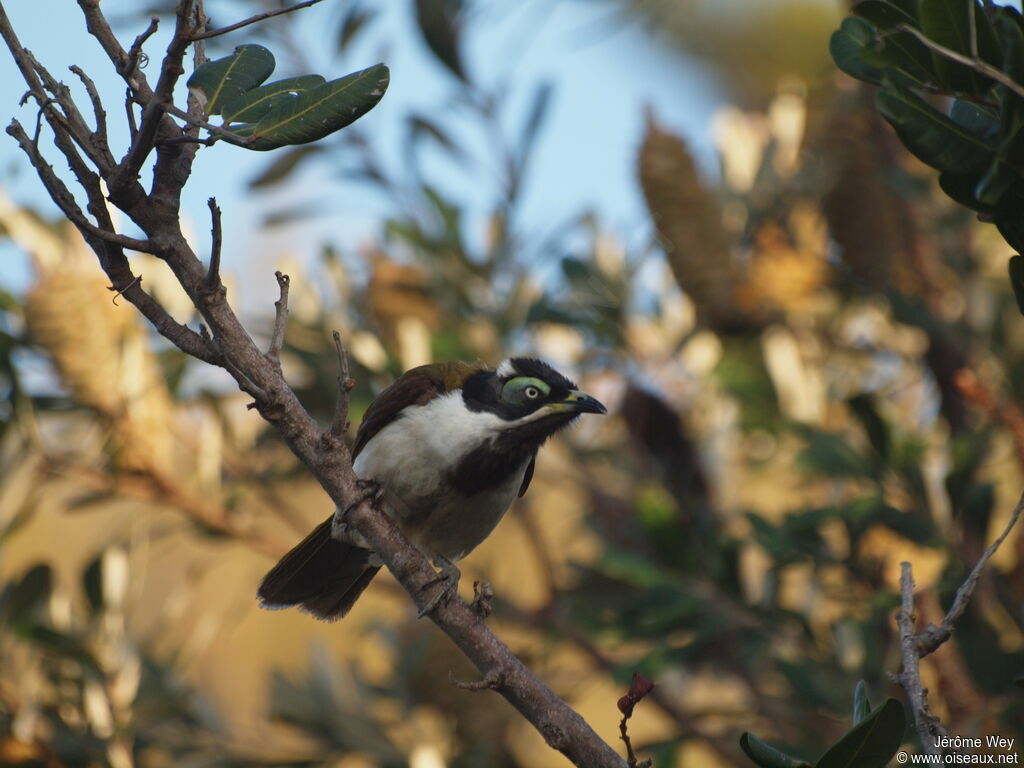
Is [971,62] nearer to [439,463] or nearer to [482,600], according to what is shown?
[482,600]

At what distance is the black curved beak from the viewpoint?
2.92 metres

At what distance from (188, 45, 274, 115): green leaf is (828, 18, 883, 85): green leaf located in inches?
40.2

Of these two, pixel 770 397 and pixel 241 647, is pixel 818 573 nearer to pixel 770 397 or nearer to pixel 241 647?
pixel 770 397

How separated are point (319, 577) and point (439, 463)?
1.73 ft

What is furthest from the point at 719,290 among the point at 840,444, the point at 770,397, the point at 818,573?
the point at 818,573

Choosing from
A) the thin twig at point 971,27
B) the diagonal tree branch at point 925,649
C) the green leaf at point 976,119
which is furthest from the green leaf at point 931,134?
the diagonal tree branch at point 925,649

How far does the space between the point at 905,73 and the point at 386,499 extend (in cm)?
176

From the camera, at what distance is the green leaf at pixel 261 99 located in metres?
1.88

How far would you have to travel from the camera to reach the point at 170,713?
3.93m

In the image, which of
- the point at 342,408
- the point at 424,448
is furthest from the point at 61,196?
the point at 424,448

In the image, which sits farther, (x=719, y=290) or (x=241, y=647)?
(x=241, y=647)

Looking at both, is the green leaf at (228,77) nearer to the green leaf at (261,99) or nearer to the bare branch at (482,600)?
the green leaf at (261,99)

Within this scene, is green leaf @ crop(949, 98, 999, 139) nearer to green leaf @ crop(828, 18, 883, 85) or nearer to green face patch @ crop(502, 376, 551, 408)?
green leaf @ crop(828, 18, 883, 85)

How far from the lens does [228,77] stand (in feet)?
6.30
